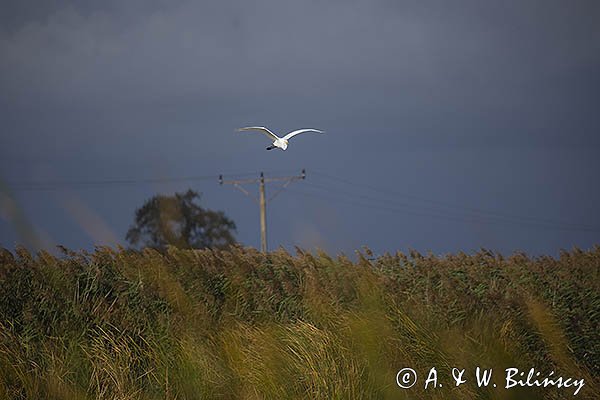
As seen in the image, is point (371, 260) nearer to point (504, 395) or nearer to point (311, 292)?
point (311, 292)

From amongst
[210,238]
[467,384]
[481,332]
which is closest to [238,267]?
[481,332]

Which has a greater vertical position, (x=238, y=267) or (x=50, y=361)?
(x=238, y=267)

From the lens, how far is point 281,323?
11078mm

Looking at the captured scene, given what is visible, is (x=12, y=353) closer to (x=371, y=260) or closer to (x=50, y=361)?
(x=50, y=361)

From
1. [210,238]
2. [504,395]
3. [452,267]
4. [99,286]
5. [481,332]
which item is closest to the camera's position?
[504,395]

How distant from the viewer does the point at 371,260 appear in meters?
13.3

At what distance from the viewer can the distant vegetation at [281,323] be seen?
896 centimetres

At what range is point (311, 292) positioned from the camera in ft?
37.4

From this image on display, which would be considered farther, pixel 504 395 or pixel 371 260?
pixel 371 260

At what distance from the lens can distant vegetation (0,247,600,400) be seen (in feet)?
29.4

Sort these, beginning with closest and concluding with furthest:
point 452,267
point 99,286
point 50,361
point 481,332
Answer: point 50,361, point 481,332, point 99,286, point 452,267

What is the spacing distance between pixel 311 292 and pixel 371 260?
2086mm

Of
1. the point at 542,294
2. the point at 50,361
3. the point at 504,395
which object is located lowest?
the point at 50,361

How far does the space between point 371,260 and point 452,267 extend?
47.0 inches
